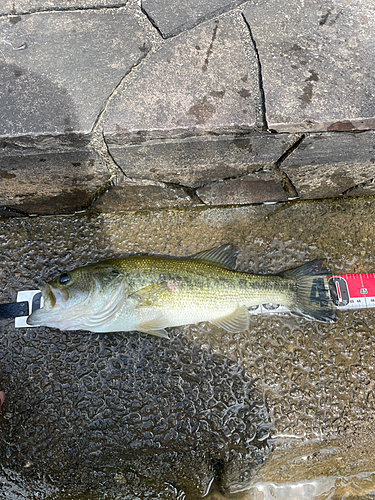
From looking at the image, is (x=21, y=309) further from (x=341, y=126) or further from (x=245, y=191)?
(x=341, y=126)

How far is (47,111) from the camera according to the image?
2557 millimetres

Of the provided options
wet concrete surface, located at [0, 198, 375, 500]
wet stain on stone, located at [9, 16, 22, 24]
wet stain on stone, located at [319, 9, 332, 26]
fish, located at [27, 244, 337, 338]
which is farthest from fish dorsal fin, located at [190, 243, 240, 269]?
wet stain on stone, located at [9, 16, 22, 24]

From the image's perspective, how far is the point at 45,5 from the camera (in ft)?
9.29

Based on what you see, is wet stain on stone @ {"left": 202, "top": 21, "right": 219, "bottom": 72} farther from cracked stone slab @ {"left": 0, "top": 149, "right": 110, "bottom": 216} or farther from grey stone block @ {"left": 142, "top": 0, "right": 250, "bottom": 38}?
cracked stone slab @ {"left": 0, "top": 149, "right": 110, "bottom": 216}

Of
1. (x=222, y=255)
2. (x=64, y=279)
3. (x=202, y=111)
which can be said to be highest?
(x=202, y=111)

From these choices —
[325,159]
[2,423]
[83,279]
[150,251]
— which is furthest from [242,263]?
[2,423]

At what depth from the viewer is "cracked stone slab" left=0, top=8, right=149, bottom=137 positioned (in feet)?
8.32

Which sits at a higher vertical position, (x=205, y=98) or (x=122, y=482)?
(x=205, y=98)

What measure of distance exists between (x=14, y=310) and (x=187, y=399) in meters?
1.72

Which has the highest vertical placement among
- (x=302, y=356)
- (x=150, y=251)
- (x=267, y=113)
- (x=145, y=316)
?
(x=267, y=113)

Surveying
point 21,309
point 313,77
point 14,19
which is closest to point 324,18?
point 313,77

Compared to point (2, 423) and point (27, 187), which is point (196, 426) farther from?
point (27, 187)

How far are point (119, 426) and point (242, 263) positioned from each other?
1754 millimetres

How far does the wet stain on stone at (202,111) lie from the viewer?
8.35 ft
